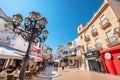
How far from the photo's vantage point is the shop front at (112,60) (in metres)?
11.4

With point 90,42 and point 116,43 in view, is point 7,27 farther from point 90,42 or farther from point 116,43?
point 116,43

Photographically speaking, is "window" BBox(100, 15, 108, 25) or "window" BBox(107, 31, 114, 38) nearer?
"window" BBox(107, 31, 114, 38)

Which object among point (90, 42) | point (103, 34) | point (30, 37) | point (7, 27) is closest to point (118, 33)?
point (103, 34)

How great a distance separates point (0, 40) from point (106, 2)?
19.7m

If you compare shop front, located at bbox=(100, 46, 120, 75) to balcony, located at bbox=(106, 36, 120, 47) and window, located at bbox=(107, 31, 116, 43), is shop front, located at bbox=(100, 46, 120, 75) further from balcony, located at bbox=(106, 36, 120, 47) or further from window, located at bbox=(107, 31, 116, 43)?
window, located at bbox=(107, 31, 116, 43)

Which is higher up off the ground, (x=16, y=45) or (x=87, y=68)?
(x=16, y=45)

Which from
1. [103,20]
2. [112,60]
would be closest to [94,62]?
[112,60]

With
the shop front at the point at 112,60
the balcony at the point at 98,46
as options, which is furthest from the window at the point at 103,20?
the shop front at the point at 112,60

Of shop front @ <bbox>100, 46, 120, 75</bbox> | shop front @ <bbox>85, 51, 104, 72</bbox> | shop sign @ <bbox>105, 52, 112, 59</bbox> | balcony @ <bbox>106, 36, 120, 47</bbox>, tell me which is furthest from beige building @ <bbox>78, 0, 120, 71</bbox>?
shop front @ <bbox>85, 51, 104, 72</bbox>

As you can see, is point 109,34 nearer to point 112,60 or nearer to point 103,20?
point 103,20

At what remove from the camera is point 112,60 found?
1233 cm

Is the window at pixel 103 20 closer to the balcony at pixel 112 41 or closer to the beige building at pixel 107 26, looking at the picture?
the beige building at pixel 107 26

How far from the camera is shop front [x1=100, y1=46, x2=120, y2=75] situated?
11372 millimetres

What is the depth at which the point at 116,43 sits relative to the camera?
11.5m
